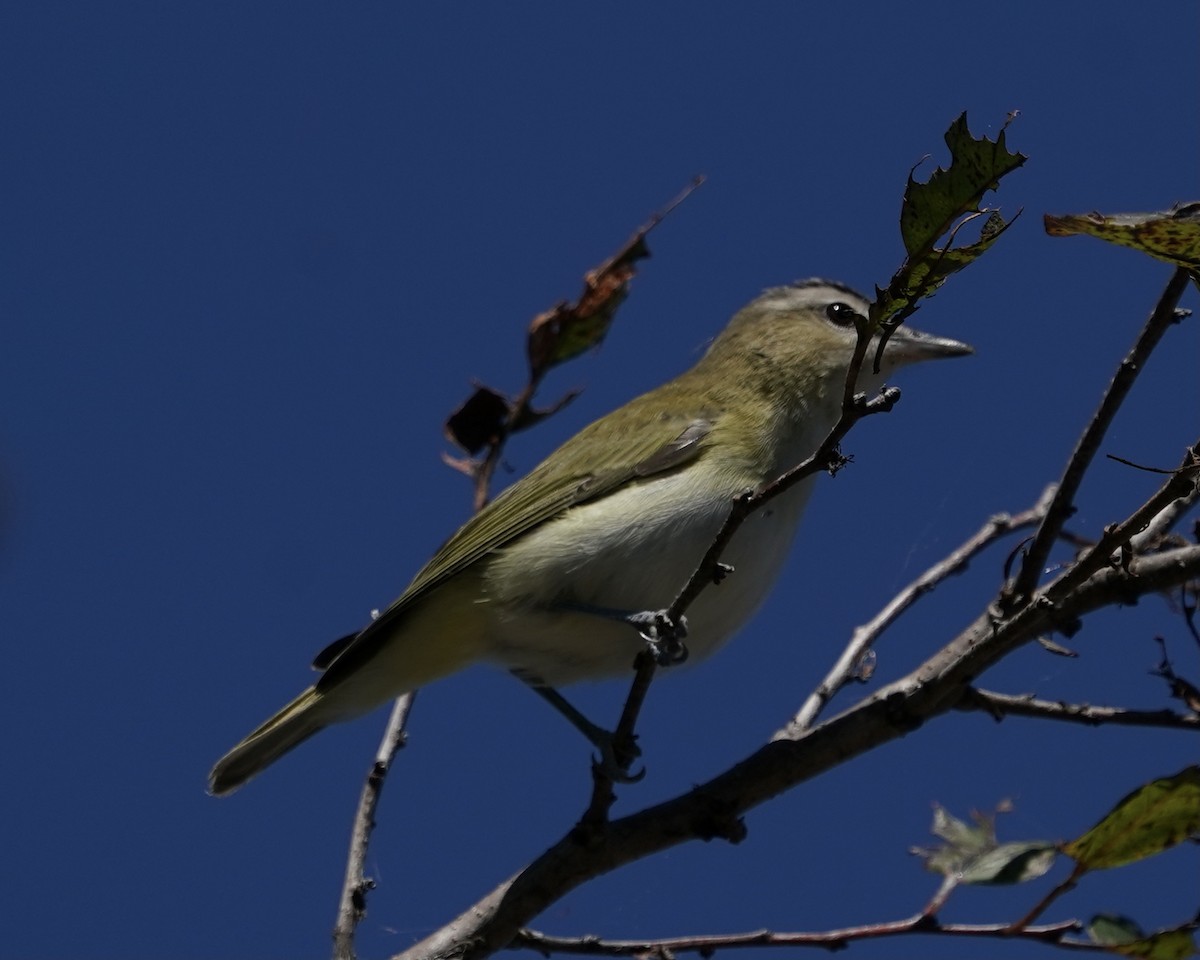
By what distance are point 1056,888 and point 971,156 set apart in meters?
1.17

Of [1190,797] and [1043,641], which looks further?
[1043,641]

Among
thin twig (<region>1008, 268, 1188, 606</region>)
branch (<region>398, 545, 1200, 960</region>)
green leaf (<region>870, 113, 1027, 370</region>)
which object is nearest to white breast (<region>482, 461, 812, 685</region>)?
branch (<region>398, 545, 1200, 960</region>)

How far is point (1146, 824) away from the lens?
7.14 feet

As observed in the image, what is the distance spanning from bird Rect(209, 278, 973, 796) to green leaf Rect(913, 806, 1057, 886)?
90 centimetres

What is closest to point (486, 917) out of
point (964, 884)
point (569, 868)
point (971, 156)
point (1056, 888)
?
point (569, 868)

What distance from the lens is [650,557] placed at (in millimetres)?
3449

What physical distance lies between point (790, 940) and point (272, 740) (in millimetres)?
1845

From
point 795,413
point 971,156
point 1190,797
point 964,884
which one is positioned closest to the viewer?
point 971,156

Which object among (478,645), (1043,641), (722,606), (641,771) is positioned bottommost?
(1043,641)

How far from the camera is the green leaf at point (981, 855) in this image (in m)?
2.34

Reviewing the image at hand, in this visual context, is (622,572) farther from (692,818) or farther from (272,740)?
(272,740)

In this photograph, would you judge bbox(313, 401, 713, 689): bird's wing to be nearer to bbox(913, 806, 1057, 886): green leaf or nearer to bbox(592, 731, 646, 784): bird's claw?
bbox(592, 731, 646, 784): bird's claw

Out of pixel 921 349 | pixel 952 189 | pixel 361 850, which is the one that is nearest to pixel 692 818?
pixel 361 850

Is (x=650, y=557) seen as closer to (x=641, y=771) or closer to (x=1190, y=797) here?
Result: (x=641, y=771)
